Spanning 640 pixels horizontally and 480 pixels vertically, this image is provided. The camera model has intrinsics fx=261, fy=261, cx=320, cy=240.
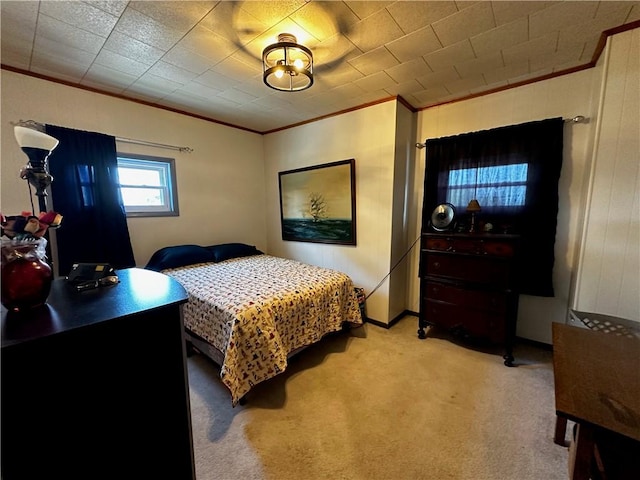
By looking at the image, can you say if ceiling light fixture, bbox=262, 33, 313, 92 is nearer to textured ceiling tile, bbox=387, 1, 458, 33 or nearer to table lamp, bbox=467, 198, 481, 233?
textured ceiling tile, bbox=387, 1, 458, 33

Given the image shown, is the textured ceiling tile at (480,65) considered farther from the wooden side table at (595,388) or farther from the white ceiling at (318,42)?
the wooden side table at (595,388)

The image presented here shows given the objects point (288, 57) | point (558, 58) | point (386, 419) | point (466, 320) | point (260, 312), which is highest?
point (558, 58)

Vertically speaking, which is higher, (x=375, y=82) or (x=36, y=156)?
(x=375, y=82)

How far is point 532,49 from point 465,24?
687 millimetres

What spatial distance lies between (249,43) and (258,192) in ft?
7.75

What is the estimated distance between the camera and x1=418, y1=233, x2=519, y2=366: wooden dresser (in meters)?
2.19

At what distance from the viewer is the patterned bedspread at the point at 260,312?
1.75m

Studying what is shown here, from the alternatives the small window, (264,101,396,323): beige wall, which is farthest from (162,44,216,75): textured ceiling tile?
(264,101,396,323): beige wall

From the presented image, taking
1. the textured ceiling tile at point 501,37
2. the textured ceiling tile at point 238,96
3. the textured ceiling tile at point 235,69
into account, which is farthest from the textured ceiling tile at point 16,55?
the textured ceiling tile at point 501,37

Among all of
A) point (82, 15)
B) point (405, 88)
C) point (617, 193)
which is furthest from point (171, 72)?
point (617, 193)

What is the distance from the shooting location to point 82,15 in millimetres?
1583

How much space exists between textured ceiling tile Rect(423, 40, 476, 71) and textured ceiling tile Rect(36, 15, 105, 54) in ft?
7.84

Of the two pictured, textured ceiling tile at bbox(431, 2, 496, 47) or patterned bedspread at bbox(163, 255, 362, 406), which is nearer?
textured ceiling tile at bbox(431, 2, 496, 47)

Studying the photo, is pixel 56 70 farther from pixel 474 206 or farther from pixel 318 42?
pixel 474 206
